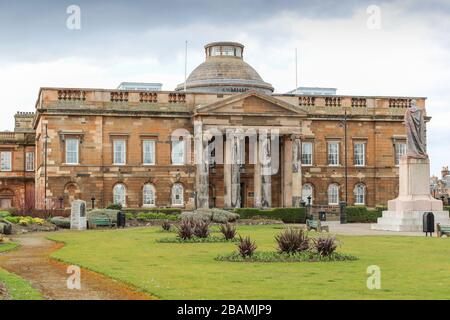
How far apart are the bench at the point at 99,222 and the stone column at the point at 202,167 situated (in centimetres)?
1951

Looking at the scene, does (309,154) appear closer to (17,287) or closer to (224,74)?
(224,74)

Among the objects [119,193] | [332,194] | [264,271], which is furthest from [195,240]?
[332,194]

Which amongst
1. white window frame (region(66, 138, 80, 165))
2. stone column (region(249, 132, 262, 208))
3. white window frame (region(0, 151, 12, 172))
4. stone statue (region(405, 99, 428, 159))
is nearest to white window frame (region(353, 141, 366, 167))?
stone column (region(249, 132, 262, 208))

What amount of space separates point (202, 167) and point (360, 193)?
14641 mm

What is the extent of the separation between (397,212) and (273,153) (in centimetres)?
2573

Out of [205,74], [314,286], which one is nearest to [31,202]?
[205,74]

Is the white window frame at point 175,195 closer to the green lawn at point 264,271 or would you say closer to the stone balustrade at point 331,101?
the stone balustrade at point 331,101

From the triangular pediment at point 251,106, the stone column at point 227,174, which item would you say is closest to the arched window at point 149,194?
the stone column at point 227,174

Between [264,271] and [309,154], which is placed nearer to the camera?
[264,271]

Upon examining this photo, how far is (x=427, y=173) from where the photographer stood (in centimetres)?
4369

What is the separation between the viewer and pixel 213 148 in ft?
228

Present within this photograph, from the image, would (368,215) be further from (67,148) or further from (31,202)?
(31,202)

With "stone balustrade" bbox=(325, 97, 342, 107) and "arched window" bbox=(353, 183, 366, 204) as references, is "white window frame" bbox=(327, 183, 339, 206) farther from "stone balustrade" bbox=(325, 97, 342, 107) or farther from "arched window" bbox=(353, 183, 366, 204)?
"stone balustrade" bbox=(325, 97, 342, 107)
